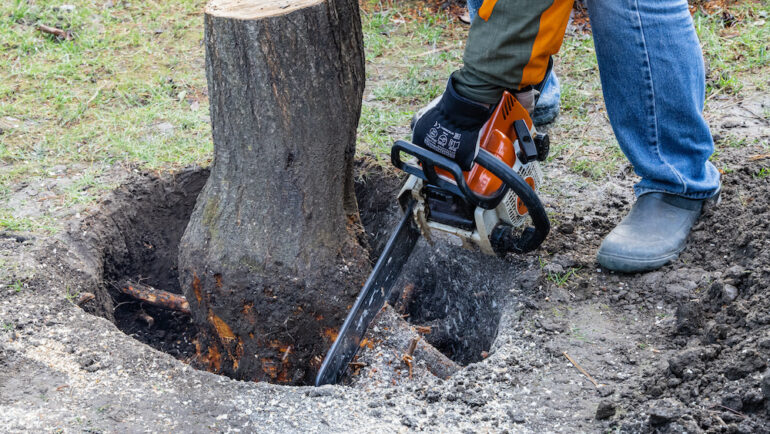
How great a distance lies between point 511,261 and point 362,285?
631 mm

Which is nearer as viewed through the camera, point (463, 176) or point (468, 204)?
point (463, 176)

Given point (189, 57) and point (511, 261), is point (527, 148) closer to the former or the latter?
point (511, 261)

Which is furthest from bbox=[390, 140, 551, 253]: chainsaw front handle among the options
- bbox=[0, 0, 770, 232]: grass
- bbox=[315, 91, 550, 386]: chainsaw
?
bbox=[0, 0, 770, 232]: grass

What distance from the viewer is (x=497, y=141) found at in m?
2.58

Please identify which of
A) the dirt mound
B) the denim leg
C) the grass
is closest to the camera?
the dirt mound

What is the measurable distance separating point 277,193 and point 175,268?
107 centimetres

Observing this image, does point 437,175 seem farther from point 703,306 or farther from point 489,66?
point 703,306

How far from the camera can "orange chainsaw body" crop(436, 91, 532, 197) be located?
2.50 meters

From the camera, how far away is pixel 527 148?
8.81 ft

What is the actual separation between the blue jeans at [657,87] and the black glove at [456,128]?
59cm

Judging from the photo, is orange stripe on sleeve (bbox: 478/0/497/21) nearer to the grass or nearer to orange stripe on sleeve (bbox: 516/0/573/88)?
orange stripe on sleeve (bbox: 516/0/573/88)

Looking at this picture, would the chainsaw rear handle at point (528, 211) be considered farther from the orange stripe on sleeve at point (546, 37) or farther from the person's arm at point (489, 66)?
the orange stripe on sleeve at point (546, 37)

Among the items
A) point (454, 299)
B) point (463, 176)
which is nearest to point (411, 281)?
point (454, 299)

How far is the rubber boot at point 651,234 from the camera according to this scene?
108 inches
